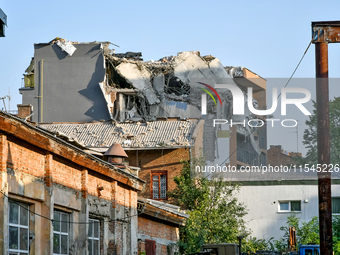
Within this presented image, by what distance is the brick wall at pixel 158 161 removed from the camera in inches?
1261

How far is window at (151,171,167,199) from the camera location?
3222 cm

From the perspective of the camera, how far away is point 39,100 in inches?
1676

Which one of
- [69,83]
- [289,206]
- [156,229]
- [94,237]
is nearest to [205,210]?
[156,229]

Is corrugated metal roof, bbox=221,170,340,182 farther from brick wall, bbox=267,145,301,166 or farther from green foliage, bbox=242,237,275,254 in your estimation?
brick wall, bbox=267,145,301,166

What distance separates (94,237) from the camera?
1677 cm

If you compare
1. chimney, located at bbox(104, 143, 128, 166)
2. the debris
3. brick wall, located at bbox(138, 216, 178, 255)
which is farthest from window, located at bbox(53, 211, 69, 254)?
the debris

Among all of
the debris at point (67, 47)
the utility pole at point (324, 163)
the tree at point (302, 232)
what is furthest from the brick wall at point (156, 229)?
the debris at point (67, 47)

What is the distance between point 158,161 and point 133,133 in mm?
2998

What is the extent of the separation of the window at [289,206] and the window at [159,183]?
7332 millimetres

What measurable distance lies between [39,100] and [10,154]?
104 feet

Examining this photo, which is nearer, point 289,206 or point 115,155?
point 115,155

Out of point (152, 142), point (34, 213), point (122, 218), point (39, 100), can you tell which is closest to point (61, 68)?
point (39, 100)

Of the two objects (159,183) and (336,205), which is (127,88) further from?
(336,205)

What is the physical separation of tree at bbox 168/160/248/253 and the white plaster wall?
2.50 meters
